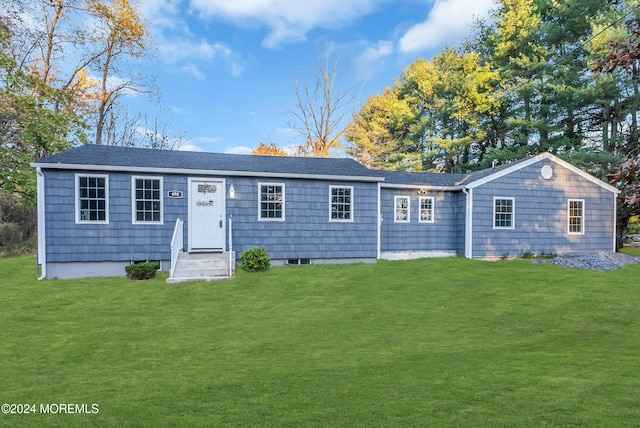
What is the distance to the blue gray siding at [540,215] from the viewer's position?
14953mm

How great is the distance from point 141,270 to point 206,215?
8.72ft

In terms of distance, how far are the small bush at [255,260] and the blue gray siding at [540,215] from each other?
8.89 m

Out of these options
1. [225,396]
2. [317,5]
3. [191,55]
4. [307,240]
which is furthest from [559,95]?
[225,396]

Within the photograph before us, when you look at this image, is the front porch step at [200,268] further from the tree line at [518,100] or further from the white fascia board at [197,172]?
the tree line at [518,100]

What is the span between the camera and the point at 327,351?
5250 millimetres

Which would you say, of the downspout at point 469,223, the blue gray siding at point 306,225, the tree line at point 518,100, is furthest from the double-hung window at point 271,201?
the tree line at point 518,100

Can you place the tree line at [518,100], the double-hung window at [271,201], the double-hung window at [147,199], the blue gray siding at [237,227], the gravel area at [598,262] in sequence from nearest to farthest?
the blue gray siding at [237,227] < the double-hung window at [147,199] < the double-hung window at [271,201] < the gravel area at [598,262] < the tree line at [518,100]

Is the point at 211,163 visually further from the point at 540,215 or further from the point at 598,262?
the point at 598,262

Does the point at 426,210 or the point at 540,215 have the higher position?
the point at 426,210

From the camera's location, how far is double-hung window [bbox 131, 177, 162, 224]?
37.0 ft

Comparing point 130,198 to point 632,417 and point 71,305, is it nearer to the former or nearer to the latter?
point 71,305

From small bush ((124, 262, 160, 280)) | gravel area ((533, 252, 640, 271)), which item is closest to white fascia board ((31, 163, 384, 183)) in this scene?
small bush ((124, 262, 160, 280))

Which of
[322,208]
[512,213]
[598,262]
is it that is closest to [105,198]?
[322,208]

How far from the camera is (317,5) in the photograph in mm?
20859
